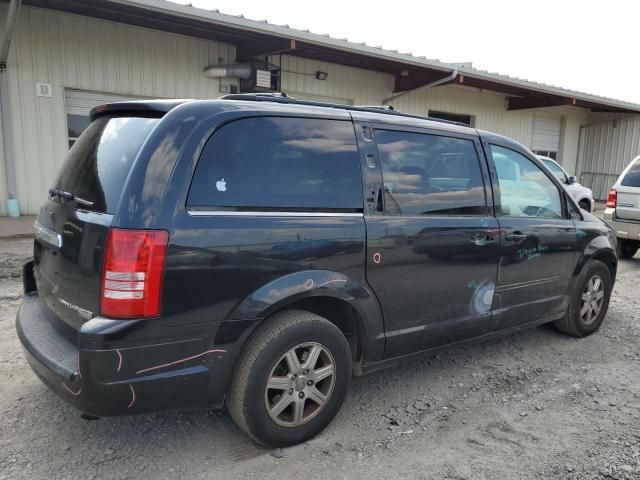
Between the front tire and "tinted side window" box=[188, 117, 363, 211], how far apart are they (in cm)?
64

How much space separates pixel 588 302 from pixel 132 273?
4.07 m

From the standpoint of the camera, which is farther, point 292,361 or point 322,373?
point 322,373

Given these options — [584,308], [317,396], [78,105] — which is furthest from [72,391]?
[78,105]

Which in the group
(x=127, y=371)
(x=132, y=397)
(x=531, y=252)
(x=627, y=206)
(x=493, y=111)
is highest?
(x=493, y=111)

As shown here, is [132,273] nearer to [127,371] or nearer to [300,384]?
[127,371]

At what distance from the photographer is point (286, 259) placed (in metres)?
2.62

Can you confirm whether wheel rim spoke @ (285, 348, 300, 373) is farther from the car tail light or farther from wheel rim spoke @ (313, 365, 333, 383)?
the car tail light

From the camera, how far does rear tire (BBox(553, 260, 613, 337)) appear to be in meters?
4.53

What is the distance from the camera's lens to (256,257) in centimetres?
252

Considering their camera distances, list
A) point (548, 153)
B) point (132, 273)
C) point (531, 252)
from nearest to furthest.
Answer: point (132, 273)
point (531, 252)
point (548, 153)

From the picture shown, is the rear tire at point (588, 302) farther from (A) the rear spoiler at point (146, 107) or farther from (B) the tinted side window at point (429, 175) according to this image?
(A) the rear spoiler at point (146, 107)

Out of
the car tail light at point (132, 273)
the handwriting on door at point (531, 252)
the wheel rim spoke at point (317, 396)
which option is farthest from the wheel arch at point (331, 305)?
the handwriting on door at point (531, 252)

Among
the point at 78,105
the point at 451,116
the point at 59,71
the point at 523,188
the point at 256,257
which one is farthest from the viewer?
the point at 451,116

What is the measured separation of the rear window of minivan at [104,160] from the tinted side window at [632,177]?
7.86 metres
